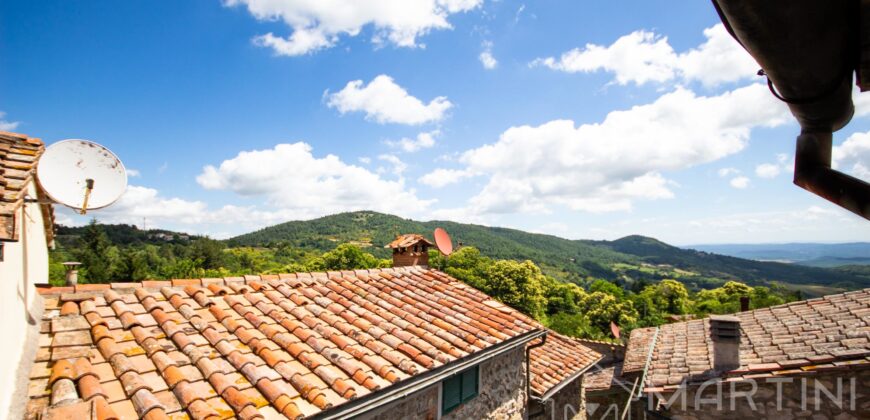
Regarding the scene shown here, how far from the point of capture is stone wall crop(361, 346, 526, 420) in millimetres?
5391

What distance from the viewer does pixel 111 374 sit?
379 cm

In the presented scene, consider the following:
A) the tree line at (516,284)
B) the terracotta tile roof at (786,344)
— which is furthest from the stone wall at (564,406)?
the tree line at (516,284)

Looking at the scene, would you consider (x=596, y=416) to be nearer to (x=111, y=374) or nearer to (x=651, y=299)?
(x=111, y=374)

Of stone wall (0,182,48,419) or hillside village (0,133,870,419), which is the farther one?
hillside village (0,133,870,419)

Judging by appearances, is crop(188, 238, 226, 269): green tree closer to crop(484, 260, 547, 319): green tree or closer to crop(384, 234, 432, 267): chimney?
crop(484, 260, 547, 319): green tree

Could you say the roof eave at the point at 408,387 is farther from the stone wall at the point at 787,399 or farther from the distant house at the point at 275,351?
the stone wall at the point at 787,399

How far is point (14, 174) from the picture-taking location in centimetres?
349

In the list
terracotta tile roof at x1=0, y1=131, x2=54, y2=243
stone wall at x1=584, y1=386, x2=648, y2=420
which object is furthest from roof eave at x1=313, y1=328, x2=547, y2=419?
stone wall at x1=584, y1=386, x2=648, y2=420

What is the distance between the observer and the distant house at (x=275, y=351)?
145 inches

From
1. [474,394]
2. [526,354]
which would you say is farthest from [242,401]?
[526,354]

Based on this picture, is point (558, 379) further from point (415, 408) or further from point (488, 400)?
point (415, 408)

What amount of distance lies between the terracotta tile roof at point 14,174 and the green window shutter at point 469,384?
584cm

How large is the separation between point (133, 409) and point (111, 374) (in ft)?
2.02

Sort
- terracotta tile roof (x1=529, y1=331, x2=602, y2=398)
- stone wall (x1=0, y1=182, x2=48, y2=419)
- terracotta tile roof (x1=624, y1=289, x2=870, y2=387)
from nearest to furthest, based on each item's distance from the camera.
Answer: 1. stone wall (x1=0, y1=182, x2=48, y2=419)
2. terracotta tile roof (x1=624, y1=289, x2=870, y2=387)
3. terracotta tile roof (x1=529, y1=331, x2=602, y2=398)
